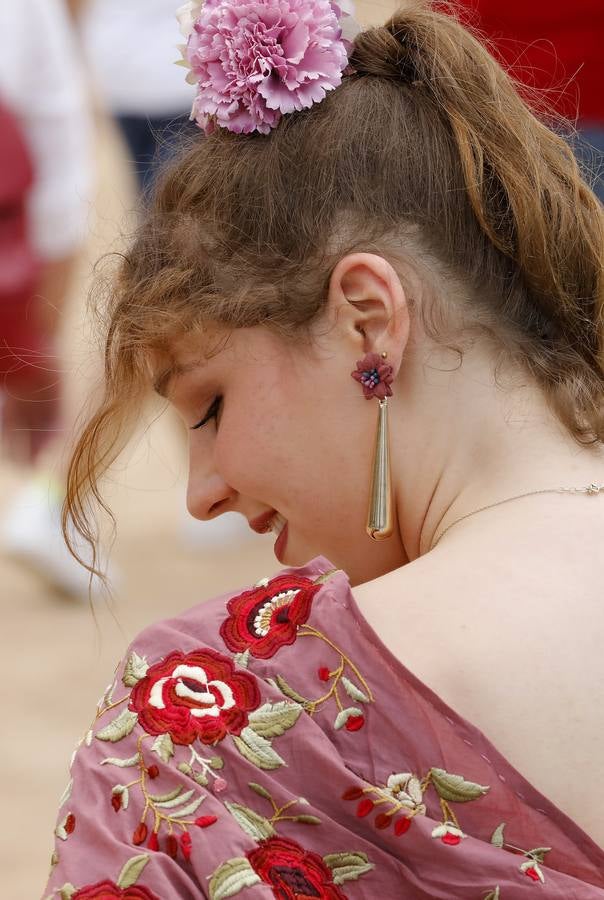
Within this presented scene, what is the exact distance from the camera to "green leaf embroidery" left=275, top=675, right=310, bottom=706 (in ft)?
3.45

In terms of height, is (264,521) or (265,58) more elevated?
(265,58)

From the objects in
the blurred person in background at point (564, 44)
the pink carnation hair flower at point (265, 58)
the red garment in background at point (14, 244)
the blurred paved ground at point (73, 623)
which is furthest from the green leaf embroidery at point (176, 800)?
the red garment in background at point (14, 244)

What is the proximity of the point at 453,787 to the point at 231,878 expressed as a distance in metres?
0.18

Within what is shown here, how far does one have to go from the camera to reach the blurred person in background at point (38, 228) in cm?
305

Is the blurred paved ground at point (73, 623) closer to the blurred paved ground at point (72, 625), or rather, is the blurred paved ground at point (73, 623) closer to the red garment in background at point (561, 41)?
the blurred paved ground at point (72, 625)

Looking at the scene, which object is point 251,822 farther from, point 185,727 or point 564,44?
point 564,44

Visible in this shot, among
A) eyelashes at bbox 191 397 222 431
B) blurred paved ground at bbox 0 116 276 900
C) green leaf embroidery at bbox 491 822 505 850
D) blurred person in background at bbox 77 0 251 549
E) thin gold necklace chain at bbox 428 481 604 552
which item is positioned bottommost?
blurred paved ground at bbox 0 116 276 900

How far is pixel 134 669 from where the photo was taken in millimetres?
1106

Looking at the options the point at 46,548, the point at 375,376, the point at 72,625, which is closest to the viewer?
the point at 375,376

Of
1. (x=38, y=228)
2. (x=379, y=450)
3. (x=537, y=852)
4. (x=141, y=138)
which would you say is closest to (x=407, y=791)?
(x=537, y=852)

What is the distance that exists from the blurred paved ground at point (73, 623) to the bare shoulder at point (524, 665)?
0.77 metres

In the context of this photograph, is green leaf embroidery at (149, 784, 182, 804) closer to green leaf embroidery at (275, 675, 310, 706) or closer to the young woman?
the young woman

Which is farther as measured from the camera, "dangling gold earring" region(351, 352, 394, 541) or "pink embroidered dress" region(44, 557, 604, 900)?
"dangling gold earring" region(351, 352, 394, 541)

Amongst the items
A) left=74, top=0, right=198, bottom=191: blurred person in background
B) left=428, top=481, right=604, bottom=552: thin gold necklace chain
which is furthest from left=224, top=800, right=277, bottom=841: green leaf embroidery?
left=74, top=0, right=198, bottom=191: blurred person in background
